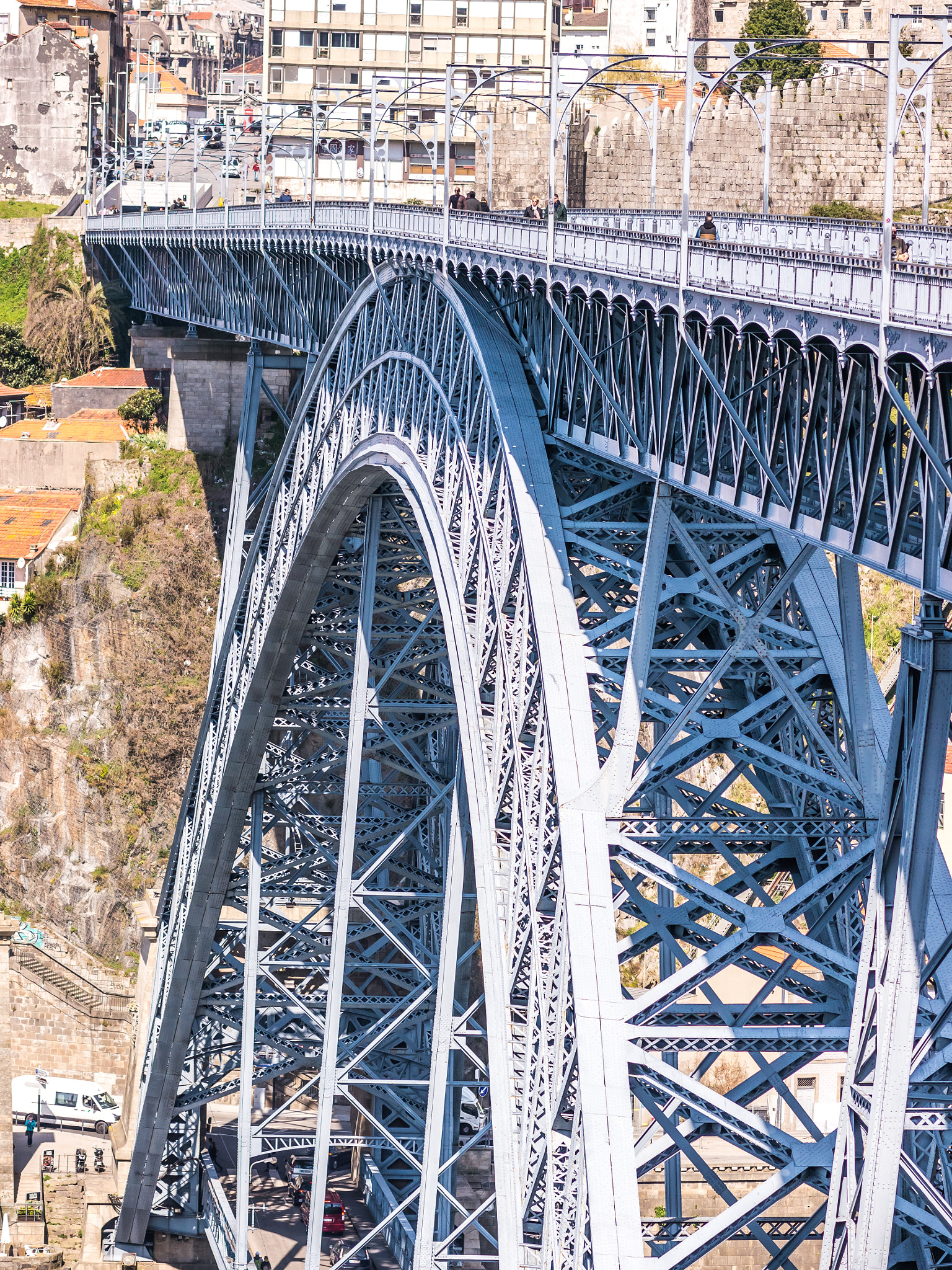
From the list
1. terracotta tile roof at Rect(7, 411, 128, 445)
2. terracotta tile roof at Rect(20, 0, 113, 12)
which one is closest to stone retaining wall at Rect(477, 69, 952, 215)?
terracotta tile roof at Rect(7, 411, 128, 445)

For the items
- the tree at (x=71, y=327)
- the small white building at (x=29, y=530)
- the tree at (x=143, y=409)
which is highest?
the tree at (x=71, y=327)

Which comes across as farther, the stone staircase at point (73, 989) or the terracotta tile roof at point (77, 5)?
the terracotta tile roof at point (77, 5)

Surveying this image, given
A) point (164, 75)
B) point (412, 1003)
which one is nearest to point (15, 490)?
point (412, 1003)

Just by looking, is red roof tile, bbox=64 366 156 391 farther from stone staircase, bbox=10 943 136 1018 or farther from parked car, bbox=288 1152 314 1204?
parked car, bbox=288 1152 314 1204

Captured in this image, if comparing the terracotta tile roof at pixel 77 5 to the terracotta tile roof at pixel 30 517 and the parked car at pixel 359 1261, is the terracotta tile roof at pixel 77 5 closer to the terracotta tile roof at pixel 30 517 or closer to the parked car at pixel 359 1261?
the terracotta tile roof at pixel 30 517

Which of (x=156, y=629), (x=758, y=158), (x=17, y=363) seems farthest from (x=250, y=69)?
(x=758, y=158)

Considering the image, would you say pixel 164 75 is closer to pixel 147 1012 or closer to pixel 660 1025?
pixel 147 1012

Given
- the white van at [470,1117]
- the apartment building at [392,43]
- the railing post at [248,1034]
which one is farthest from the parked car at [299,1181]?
the apartment building at [392,43]
